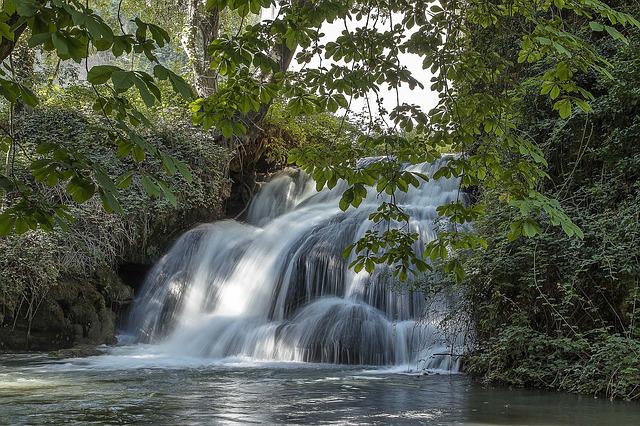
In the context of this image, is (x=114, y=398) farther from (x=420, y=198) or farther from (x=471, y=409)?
(x=420, y=198)

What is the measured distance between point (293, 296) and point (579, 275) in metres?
5.13

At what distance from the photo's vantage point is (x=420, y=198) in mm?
13508

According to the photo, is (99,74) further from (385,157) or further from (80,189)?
(385,157)

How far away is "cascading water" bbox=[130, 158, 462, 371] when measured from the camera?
31.8ft

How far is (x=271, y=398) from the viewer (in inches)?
264

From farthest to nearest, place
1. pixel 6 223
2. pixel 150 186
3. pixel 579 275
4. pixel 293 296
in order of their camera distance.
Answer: pixel 293 296 < pixel 579 275 < pixel 6 223 < pixel 150 186

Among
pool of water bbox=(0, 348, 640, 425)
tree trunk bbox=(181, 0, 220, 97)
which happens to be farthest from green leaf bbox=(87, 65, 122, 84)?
tree trunk bbox=(181, 0, 220, 97)

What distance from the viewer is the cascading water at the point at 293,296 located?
9.68m

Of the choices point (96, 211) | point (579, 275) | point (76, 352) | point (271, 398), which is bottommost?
point (271, 398)

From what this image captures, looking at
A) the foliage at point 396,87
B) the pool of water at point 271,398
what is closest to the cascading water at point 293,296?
the pool of water at point 271,398

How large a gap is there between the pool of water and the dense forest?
2.76ft

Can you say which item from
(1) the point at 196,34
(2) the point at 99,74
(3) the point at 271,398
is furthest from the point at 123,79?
(1) the point at 196,34

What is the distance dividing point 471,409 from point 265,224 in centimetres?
942

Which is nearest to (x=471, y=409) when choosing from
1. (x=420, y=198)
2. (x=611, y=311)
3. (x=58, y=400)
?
(x=611, y=311)
